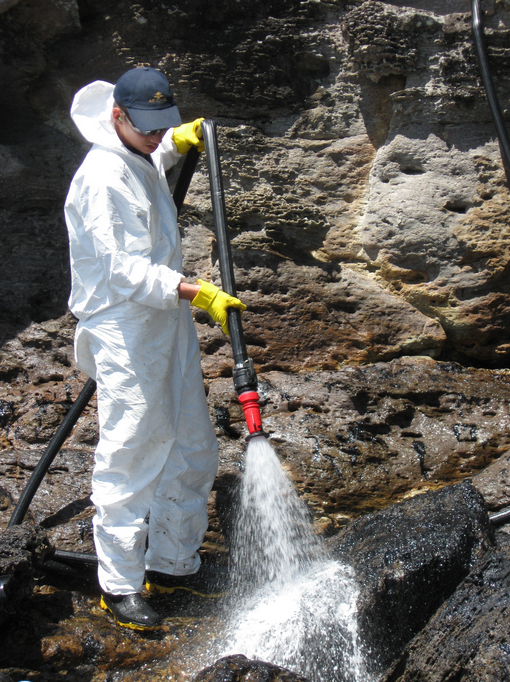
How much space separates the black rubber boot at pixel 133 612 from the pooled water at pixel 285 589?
29cm

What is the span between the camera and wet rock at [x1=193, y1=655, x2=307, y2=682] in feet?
5.78

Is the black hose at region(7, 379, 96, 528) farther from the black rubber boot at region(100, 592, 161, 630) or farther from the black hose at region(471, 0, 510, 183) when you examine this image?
the black hose at region(471, 0, 510, 183)

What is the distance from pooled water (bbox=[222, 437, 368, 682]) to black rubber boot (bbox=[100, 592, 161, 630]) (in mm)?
285

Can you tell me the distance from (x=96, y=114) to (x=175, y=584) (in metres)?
1.92

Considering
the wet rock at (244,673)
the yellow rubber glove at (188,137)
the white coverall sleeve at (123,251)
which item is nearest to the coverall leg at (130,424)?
the white coverall sleeve at (123,251)

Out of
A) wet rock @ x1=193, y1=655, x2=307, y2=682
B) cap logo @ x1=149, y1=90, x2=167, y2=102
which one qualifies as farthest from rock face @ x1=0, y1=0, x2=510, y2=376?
wet rock @ x1=193, y1=655, x2=307, y2=682

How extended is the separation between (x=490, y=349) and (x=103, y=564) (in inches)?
93.8

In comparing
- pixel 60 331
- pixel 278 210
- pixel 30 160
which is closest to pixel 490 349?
pixel 278 210

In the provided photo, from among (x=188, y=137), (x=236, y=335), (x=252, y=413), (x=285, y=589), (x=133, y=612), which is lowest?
(x=285, y=589)

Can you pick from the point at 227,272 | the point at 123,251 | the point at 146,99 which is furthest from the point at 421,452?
the point at 146,99

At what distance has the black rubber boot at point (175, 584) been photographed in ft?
8.28

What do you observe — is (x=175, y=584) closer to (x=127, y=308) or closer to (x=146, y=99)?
(x=127, y=308)

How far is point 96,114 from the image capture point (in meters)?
2.34

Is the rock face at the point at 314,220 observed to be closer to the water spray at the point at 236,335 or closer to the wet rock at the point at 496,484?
the wet rock at the point at 496,484
